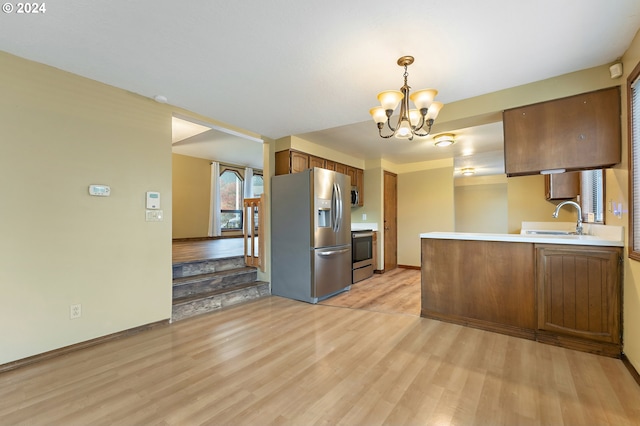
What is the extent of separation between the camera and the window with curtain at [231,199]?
8680mm

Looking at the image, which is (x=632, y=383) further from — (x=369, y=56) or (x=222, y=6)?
(x=222, y=6)

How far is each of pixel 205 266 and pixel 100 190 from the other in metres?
1.79

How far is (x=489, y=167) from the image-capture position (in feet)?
23.2

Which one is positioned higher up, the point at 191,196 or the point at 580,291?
the point at 191,196

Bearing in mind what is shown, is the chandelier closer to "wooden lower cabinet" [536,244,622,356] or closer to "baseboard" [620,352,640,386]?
"wooden lower cabinet" [536,244,622,356]

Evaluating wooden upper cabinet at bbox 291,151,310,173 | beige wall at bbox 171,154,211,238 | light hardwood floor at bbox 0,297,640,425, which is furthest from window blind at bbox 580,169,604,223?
beige wall at bbox 171,154,211,238

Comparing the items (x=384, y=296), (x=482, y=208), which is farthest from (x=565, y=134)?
(x=482, y=208)

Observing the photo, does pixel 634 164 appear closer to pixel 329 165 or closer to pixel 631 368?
pixel 631 368

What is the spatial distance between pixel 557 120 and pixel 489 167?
16.9 feet

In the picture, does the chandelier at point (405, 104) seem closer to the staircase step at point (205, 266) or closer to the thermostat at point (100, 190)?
the thermostat at point (100, 190)

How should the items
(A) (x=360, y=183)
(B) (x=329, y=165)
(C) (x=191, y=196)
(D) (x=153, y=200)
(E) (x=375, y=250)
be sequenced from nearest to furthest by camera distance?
(D) (x=153, y=200) < (B) (x=329, y=165) < (E) (x=375, y=250) < (A) (x=360, y=183) < (C) (x=191, y=196)

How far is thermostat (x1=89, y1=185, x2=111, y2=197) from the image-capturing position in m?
2.53

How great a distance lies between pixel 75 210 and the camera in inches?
96.1

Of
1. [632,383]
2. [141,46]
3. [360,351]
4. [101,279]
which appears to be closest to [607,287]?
[632,383]
